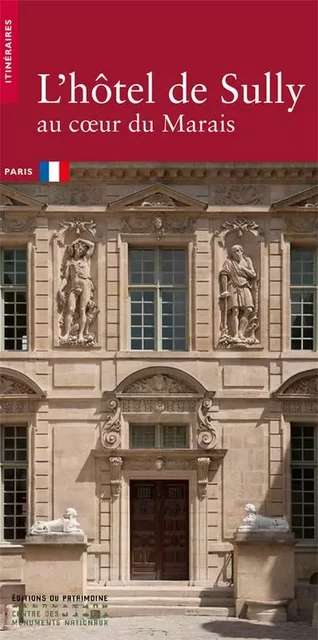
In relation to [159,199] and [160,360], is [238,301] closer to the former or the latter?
[160,360]

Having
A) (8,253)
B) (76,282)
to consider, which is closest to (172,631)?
(76,282)

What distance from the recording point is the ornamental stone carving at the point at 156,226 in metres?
32.0

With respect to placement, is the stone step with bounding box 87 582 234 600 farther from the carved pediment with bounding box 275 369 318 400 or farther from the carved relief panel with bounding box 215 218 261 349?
the carved relief panel with bounding box 215 218 261 349

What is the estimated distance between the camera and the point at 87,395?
3183 cm

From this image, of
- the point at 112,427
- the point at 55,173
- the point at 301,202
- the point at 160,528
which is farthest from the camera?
the point at 55,173

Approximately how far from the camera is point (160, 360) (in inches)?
1256

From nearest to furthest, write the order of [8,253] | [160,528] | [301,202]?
[160,528] → [301,202] → [8,253]

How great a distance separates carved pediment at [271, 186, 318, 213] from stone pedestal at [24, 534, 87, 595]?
24.0 ft

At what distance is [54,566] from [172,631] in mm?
2791

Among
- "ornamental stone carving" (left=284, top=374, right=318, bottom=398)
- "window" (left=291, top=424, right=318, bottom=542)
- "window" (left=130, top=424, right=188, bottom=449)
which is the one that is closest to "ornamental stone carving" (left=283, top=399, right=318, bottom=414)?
"ornamental stone carving" (left=284, top=374, right=318, bottom=398)

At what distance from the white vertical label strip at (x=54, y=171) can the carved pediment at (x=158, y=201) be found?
3.83ft

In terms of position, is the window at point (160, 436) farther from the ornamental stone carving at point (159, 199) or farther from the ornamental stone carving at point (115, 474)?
the ornamental stone carving at point (159, 199)

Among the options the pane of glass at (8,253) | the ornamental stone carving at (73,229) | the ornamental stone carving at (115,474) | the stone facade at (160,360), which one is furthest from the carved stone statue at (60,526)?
the ornamental stone carving at (73,229)

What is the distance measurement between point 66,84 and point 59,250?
3.10 metres
